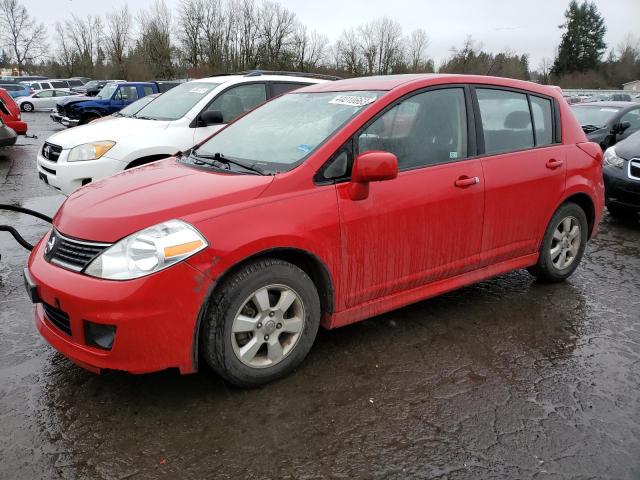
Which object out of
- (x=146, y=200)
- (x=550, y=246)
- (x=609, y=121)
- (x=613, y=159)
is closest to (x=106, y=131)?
(x=146, y=200)

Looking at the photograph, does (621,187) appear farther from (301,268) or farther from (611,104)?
(301,268)

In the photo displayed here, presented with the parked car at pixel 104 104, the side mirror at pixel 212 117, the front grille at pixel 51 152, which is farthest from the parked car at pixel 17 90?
the side mirror at pixel 212 117

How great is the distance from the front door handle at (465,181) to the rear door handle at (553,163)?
0.91 meters

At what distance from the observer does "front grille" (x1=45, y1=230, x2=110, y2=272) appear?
103 inches

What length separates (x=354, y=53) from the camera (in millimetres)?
60188

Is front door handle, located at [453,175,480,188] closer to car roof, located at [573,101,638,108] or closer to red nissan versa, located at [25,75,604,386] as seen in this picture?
red nissan versa, located at [25,75,604,386]

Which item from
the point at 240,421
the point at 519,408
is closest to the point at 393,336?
the point at 519,408

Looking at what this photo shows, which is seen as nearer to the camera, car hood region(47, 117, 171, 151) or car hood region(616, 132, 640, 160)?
car hood region(47, 117, 171, 151)

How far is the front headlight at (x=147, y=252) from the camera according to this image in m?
2.52

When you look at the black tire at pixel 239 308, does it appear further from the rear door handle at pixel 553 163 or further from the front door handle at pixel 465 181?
the rear door handle at pixel 553 163

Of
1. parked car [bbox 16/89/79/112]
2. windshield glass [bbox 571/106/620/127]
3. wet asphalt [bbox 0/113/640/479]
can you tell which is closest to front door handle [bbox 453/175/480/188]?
wet asphalt [bbox 0/113/640/479]

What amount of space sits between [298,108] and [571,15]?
81.5 m

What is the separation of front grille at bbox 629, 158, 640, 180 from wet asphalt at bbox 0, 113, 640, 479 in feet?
12.1

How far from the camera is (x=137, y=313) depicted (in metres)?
2.48
